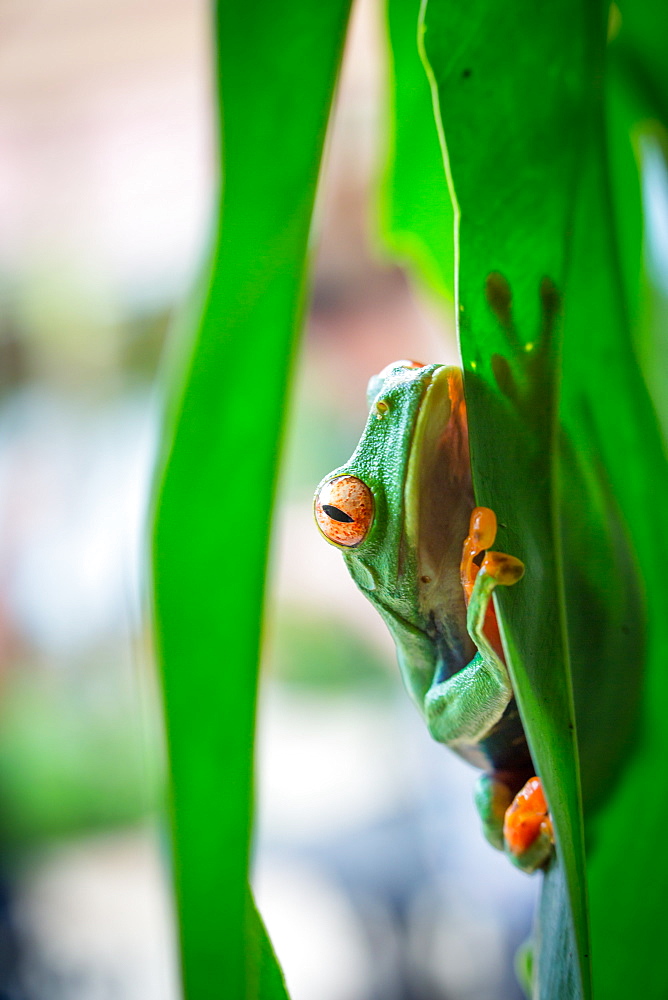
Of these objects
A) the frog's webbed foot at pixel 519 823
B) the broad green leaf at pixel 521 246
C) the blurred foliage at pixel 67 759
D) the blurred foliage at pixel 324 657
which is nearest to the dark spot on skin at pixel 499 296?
the broad green leaf at pixel 521 246

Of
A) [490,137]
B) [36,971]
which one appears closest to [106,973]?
[36,971]

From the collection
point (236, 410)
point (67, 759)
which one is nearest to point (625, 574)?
point (236, 410)

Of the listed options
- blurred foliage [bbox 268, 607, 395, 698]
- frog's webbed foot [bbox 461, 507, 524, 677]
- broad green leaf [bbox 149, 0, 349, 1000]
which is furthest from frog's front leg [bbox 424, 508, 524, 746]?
blurred foliage [bbox 268, 607, 395, 698]

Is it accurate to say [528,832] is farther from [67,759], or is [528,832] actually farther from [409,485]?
[67,759]

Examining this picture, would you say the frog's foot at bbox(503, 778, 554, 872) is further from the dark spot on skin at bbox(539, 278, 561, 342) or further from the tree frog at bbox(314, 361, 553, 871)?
the dark spot on skin at bbox(539, 278, 561, 342)

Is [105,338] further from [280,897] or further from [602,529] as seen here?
[602,529]

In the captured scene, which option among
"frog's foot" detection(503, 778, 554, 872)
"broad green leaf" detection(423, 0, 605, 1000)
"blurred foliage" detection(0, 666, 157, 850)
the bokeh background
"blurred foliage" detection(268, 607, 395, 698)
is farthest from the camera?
"blurred foliage" detection(268, 607, 395, 698)

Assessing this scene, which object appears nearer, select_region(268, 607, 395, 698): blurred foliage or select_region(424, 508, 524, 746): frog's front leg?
select_region(424, 508, 524, 746): frog's front leg
